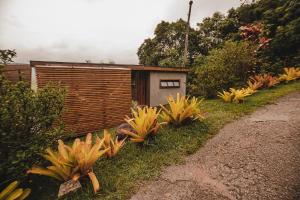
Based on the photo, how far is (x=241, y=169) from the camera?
11.8ft

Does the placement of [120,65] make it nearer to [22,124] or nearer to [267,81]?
[22,124]

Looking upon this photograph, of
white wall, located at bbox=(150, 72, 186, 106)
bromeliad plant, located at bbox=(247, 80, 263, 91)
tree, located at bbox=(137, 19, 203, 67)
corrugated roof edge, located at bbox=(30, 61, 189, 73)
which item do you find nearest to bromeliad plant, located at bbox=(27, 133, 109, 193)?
corrugated roof edge, located at bbox=(30, 61, 189, 73)

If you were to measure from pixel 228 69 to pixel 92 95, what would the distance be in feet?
23.7

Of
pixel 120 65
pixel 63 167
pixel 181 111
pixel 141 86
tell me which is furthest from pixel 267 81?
pixel 63 167

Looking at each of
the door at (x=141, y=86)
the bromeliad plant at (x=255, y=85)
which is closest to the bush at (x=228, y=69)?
the bromeliad plant at (x=255, y=85)

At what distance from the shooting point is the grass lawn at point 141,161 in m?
3.45

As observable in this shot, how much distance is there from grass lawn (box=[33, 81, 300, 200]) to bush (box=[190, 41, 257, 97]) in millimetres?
4515

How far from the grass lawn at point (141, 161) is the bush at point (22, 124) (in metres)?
0.80

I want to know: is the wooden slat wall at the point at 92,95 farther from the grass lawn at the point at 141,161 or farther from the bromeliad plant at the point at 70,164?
the bromeliad plant at the point at 70,164

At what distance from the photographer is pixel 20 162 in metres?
3.33

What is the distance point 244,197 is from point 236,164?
3.08ft

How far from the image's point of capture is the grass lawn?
11.3ft

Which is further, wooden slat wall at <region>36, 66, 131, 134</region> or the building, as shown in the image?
wooden slat wall at <region>36, 66, 131, 134</region>

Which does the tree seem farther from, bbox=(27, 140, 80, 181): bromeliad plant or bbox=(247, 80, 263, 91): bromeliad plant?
bbox=(27, 140, 80, 181): bromeliad plant
